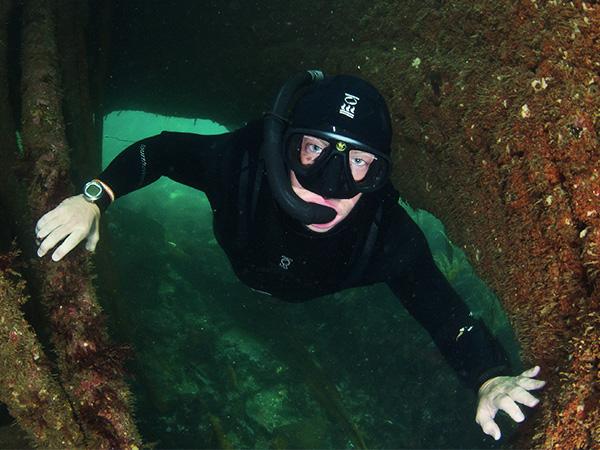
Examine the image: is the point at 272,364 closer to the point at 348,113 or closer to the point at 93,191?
the point at 93,191

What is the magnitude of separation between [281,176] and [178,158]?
4.43 ft

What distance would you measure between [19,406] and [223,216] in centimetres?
221

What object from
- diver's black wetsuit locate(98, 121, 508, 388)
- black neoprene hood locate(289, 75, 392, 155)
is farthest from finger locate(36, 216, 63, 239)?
black neoprene hood locate(289, 75, 392, 155)

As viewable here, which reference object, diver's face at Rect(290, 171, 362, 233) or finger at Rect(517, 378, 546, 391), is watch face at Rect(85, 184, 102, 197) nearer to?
diver's face at Rect(290, 171, 362, 233)

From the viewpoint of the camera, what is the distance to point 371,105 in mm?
3439

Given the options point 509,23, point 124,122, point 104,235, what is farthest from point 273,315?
point 124,122

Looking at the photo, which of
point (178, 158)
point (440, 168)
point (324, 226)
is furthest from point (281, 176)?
point (440, 168)

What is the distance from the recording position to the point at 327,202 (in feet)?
11.5

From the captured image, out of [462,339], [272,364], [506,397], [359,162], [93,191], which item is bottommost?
[272,364]

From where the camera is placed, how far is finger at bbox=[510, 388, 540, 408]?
2.55m

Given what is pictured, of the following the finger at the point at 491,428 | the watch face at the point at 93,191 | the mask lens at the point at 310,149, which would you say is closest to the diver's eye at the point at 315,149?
the mask lens at the point at 310,149

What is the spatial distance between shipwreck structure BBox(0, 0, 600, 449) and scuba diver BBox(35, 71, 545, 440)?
13.5 inches

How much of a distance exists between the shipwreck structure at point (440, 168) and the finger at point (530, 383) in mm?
71

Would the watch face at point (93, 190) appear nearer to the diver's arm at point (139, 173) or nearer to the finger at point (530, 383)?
the diver's arm at point (139, 173)
